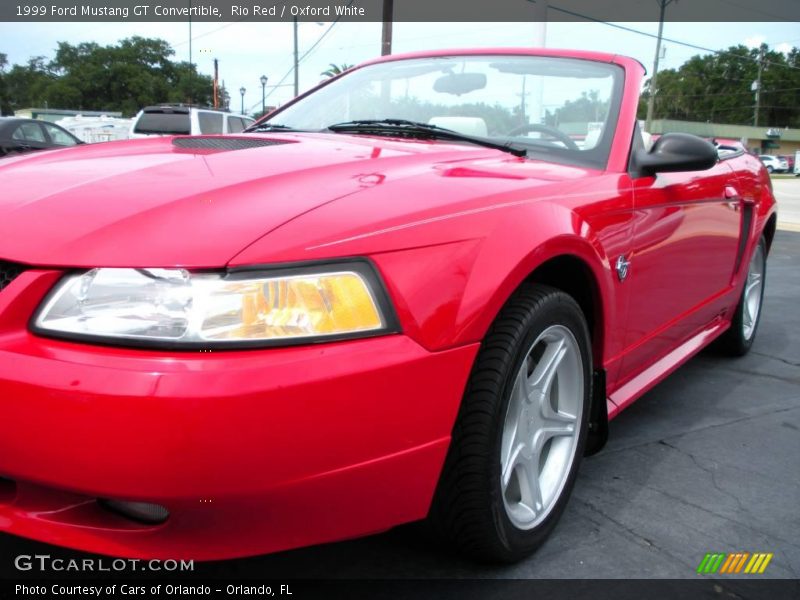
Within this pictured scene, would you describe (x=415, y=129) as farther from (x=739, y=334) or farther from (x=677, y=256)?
(x=739, y=334)

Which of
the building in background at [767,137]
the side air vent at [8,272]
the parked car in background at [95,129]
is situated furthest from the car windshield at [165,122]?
the building in background at [767,137]

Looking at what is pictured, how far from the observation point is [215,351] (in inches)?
53.2

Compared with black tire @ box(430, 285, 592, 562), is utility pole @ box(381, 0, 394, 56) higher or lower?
higher

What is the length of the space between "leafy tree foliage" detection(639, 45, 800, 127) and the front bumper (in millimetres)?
90869

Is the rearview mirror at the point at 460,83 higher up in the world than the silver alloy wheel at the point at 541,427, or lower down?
higher up

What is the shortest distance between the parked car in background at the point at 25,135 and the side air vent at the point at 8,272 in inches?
457

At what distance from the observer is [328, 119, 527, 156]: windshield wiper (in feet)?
8.25

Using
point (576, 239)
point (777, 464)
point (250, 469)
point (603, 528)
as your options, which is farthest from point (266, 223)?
point (777, 464)

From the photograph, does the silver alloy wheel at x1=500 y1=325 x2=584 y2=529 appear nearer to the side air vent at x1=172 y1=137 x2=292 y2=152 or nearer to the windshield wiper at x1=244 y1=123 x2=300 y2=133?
the side air vent at x1=172 y1=137 x2=292 y2=152

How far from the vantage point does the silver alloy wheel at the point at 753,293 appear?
4168mm

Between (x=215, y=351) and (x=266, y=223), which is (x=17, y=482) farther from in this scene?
(x=266, y=223)

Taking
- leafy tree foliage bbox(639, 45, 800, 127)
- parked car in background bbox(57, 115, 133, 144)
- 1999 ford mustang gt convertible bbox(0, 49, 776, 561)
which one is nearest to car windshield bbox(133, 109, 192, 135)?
parked car in background bbox(57, 115, 133, 144)

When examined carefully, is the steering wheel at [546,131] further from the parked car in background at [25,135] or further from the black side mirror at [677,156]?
the parked car in background at [25,135]

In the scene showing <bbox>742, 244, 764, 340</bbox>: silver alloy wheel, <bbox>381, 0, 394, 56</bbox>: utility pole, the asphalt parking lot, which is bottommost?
the asphalt parking lot
